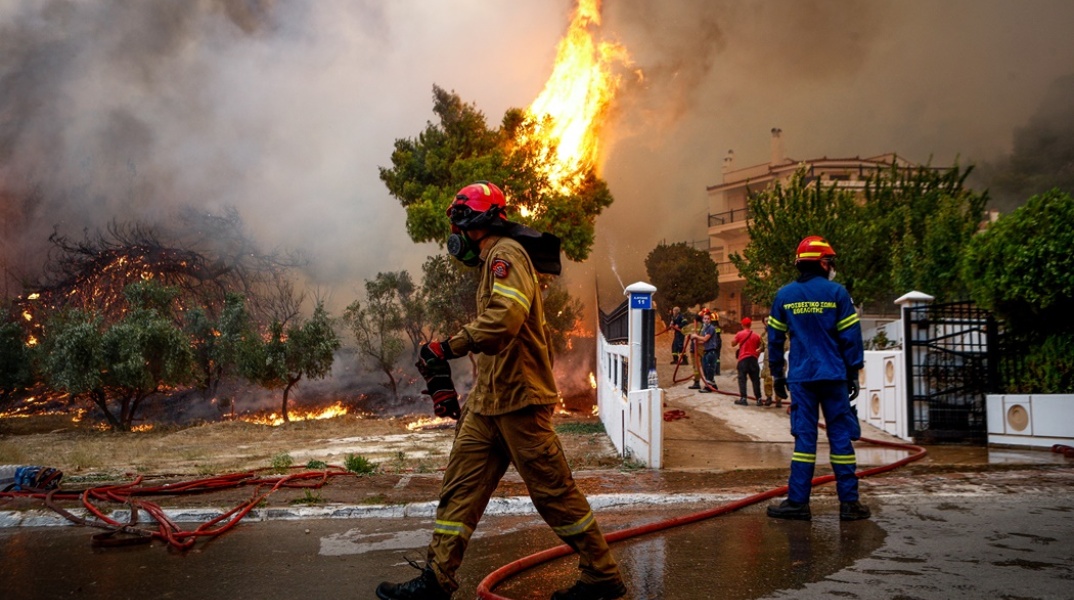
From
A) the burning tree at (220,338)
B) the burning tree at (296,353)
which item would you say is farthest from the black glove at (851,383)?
Result: the burning tree at (220,338)

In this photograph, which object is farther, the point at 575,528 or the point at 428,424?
the point at 428,424

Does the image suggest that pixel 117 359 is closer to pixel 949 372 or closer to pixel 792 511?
pixel 949 372

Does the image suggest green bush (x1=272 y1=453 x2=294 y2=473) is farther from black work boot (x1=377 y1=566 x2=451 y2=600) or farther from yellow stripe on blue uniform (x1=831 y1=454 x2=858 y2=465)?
yellow stripe on blue uniform (x1=831 y1=454 x2=858 y2=465)

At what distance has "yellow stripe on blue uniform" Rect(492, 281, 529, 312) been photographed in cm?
335

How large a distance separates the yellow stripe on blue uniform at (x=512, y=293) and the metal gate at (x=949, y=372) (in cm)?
836

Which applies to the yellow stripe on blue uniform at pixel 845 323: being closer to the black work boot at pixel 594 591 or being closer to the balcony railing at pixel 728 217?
the black work boot at pixel 594 591

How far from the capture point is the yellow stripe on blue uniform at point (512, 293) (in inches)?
132

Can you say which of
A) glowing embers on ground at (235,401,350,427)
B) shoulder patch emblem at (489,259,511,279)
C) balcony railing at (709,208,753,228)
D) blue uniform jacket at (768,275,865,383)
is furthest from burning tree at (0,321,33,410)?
balcony railing at (709,208,753,228)

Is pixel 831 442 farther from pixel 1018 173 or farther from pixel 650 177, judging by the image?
pixel 1018 173

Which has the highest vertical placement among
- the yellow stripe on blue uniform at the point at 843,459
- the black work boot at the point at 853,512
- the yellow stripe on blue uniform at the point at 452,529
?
the yellow stripe on blue uniform at the point at 843,459

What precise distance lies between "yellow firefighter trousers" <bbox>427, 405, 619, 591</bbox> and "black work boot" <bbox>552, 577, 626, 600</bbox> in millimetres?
26

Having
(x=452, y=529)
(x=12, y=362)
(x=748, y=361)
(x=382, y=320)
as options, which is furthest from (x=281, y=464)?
(x=382, y=320)

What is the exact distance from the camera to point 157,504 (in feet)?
19.7

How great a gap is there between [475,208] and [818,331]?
285 cm
